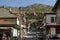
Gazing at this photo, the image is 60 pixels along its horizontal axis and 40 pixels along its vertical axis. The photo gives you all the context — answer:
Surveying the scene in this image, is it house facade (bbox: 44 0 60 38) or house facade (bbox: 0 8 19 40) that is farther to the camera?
house facade (bbox: 0 8 19 40)

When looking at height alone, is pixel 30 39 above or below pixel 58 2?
below

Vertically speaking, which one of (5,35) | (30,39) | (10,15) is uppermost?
(10,15)

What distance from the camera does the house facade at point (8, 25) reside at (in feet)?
95.5

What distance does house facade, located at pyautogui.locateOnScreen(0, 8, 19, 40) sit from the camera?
29094 millimetres

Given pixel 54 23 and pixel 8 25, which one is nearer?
pixel 8 25

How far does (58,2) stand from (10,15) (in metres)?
15.1

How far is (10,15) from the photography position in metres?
36.6

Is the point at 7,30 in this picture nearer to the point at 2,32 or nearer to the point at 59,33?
the point at 2,32

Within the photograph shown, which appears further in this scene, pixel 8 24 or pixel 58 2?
pixel 8 24

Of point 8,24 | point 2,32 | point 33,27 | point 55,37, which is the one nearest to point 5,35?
point 2,32

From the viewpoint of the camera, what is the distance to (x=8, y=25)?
32.2 metres

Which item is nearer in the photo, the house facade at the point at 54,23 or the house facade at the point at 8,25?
the house facade at the point at 54,23

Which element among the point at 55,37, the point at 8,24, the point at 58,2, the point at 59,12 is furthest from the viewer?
the point at 8,24

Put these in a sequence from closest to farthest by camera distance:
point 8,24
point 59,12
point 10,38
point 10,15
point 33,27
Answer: point 59,12, point 10,38, point 8,24, point 10,15, point 33,27
